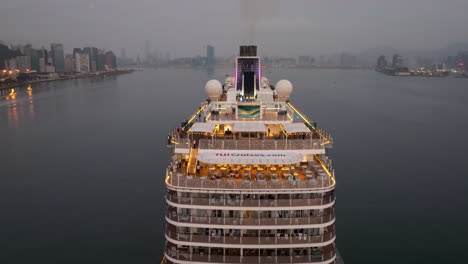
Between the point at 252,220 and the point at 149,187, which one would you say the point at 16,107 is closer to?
the point at 149,187

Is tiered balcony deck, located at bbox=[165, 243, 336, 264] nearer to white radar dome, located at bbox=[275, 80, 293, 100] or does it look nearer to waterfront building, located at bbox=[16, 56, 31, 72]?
white radar dome, located at bbox=[275, 80, 293, 100]

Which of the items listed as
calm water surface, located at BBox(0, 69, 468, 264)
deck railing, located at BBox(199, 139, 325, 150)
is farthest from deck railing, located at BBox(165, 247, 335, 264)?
calm water surface, located at BBox(0, 69, 468, 264)

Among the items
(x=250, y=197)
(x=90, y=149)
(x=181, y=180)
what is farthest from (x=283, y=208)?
(x=90, y=149)

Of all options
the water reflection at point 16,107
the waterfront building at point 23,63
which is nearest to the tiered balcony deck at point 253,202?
the water reflection at point 16,107

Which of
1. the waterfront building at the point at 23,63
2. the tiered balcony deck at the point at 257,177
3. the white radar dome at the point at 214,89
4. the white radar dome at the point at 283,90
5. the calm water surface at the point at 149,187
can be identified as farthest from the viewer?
the waterfront building at the point at 23,63

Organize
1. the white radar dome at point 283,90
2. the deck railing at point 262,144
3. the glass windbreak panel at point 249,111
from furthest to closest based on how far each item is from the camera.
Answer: the white radar dome at point 283,90 < the glass windbreak panel at point 249,111 < the deck railing at point 262,144

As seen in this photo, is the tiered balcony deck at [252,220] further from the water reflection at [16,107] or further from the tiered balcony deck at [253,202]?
the water reflection at [16,107]

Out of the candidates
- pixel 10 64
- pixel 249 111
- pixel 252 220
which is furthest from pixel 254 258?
pixel 10 64

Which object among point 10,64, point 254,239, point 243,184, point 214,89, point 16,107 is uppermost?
point 10,64

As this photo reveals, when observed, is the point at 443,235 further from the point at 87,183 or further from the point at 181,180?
the point at 87,183
